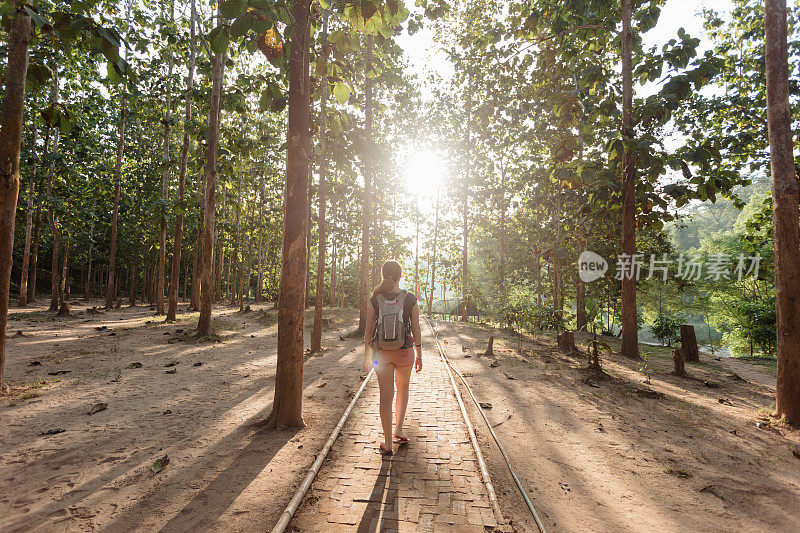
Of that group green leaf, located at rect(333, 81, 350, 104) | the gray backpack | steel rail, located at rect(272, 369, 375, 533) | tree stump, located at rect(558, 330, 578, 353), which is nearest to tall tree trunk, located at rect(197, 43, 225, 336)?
green leaf, located at rect(333, 81, 350, 104)

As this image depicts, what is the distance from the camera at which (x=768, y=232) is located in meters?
9.14

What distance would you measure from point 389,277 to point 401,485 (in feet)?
7.71

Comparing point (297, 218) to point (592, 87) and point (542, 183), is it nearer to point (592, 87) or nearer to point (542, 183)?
point (592, 87)

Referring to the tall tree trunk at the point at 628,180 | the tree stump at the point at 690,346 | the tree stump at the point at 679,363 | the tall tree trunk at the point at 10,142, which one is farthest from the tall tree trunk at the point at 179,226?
the tree stump at the point at 690,346

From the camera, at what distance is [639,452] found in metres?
5.25

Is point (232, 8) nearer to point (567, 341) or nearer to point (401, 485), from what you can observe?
point (401, 485)

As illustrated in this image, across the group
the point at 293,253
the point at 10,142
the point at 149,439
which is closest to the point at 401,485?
the point at 293,253

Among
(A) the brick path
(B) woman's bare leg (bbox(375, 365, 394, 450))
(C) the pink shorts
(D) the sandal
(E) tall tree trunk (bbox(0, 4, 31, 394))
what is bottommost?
(A) the brick path

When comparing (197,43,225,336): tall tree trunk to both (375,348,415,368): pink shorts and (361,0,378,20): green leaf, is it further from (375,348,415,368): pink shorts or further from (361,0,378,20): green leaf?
(361,0,378,20): green leaf

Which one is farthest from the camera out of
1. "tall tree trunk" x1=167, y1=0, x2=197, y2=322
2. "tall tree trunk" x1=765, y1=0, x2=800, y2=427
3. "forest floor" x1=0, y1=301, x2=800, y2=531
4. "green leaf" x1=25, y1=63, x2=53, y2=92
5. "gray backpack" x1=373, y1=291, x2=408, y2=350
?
"tall tree trunk" x1=167, y1=0, x2=197, y2=322

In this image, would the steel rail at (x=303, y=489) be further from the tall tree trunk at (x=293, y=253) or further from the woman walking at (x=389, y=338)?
the tall tree trunk at (x=293, y=253)

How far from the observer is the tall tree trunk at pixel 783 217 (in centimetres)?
650

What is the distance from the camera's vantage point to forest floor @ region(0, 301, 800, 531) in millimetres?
3545

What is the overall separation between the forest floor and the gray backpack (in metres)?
1.73
